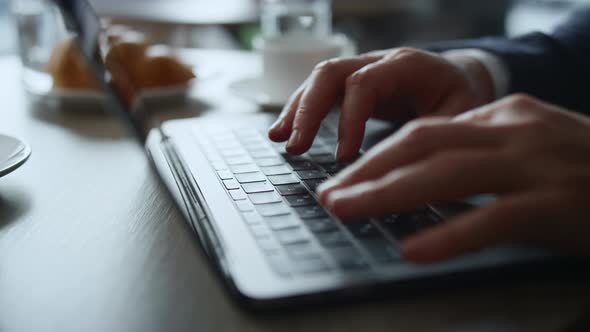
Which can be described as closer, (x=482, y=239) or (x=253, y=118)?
(x=482, y=239)

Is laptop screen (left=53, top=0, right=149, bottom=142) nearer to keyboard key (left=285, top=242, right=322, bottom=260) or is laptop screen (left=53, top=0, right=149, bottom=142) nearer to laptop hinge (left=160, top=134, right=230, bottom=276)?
laptop hinge (left=160, top=134, right=230, bottom=276)

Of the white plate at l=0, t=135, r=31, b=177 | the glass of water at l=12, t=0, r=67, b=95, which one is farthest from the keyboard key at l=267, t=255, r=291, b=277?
the glass of water at l=12, t=0, r=67, b=95

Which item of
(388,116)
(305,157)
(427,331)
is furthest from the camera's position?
(388,116)

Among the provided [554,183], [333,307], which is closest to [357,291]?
[333,307]

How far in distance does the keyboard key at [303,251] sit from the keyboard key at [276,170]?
0.40 feet

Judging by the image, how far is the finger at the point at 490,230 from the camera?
272mm

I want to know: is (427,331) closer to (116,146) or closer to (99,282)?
(99,282)

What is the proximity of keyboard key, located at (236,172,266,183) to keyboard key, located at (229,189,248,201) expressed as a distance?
21 mm

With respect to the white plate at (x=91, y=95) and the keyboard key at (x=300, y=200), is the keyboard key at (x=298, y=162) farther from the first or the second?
the white plate at (x=91, y=95)

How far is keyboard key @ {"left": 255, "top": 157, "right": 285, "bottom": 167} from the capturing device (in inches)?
17.1

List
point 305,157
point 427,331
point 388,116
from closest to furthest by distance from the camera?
point 427,331 → point 305,157 → point 388,116

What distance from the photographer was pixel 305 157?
0.45 metres

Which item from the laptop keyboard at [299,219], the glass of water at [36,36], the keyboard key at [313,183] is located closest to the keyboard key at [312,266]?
the laptop keyboard at [299,219]

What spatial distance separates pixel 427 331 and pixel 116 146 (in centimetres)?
40
